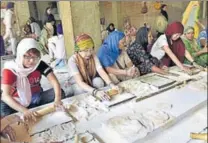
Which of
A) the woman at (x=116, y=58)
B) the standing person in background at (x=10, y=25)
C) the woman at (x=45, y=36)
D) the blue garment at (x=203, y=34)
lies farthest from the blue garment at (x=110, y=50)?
the blue garment at (x=203, y=34)

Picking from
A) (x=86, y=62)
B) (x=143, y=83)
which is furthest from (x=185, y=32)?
(x=86, y=62)

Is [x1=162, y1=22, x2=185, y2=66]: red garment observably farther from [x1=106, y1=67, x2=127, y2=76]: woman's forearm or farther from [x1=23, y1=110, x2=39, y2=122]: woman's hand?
[x1=23, y1=110, x2=39, y2=122]: woman's hand

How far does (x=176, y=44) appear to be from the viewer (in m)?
1.00

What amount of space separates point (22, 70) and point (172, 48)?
2.19ft

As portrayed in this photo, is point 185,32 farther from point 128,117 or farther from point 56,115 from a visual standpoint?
point 56,115

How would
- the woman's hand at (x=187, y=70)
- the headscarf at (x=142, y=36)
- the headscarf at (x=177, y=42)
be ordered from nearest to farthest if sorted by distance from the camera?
the headscarf at (x=142, y=36) → the headscarf at (x=177, y=42) → the woman's hand at (x=187, y=70)

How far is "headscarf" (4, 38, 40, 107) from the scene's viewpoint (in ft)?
1.79

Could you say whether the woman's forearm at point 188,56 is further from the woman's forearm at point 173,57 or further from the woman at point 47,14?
the woman at point 47,14

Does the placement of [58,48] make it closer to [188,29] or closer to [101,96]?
[101,96]

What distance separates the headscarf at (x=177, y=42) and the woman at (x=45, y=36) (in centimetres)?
52

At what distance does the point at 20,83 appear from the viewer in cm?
61

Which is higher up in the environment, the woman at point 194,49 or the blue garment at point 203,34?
the blue garment at point 203,34

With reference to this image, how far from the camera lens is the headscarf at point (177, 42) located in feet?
3.12

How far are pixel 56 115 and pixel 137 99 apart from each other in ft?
1.08
